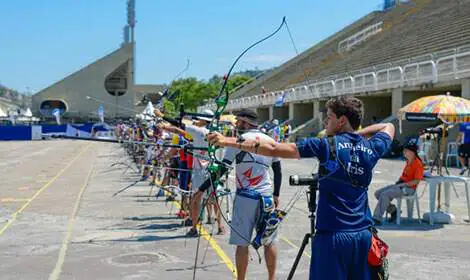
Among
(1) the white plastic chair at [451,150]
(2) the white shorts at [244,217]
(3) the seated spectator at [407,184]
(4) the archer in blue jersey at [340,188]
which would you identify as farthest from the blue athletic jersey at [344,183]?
(1) the white plastic chair at [451,150]

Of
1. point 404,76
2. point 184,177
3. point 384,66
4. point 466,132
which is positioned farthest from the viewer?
point 384,66

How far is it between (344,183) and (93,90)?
315 ft

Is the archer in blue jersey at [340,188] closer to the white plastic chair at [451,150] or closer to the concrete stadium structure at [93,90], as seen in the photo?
the white plastic chair at [451,150]

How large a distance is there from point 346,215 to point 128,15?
111782 millimetres

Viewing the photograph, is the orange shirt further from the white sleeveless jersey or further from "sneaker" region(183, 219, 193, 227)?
the white sleeveless jersey

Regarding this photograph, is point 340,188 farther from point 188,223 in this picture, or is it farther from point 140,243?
point 188,223

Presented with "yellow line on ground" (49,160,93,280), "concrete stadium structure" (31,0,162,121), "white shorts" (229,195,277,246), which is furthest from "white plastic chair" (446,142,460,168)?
"concrete stadium structure" (31,0,162,121)

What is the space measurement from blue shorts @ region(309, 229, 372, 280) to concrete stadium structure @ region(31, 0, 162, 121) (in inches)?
3554

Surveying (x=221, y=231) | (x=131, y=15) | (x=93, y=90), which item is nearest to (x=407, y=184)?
(x=221, y=231)

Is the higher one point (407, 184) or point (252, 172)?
point (252, 172)

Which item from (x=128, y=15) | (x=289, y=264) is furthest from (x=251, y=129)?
(x=128, y=15)

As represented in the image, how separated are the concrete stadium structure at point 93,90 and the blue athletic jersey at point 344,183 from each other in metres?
90.2

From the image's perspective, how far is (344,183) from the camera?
13.5 ft

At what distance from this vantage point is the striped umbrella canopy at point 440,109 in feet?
36.6
